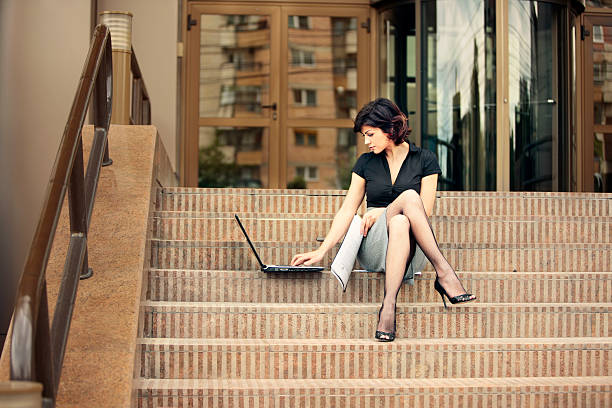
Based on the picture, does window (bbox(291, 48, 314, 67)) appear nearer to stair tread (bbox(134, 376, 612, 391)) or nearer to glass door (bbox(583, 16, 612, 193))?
glass door (bbox(583, 16, 612, 193))

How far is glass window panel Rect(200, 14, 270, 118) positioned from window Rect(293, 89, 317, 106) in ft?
1.03

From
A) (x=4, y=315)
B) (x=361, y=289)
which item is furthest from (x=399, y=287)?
(x=4, y=315)

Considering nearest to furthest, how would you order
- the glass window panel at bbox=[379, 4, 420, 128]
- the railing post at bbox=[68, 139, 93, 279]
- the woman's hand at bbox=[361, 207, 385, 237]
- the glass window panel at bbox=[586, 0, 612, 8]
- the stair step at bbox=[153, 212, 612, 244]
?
the railing post at bbox=[68, 139, 93, 279] < the woman's hand at bbox=[361, 207, 385, 237] < the stair step at bbox=[153, 212, 612, 244] < the glass window panel at bbox=[379, 4, 420, 128] < the glass window panel at bbox=[586, 0, 612, 8]

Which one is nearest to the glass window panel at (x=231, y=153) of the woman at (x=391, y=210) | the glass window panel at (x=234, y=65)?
the glass window panel at (x=234, y=65)

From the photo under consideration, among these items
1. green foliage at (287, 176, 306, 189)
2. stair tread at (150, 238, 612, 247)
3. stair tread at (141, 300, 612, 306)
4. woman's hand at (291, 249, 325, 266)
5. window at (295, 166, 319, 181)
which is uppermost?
window at (295, 166, 319, 181)

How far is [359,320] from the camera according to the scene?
3451mm

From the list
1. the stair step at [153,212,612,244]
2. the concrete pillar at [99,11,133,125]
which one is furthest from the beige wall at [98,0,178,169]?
the stair step at [153,212,612,244]

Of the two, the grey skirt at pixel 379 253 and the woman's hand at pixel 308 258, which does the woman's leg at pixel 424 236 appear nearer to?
the grey skirt at pixel 379 253

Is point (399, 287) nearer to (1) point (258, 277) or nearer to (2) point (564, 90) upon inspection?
(1) point (258, 277)

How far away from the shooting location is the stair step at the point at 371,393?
2961mm

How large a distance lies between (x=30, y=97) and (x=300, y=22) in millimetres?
2991

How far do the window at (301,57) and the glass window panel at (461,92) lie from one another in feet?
4.55

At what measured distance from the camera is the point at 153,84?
762 cm

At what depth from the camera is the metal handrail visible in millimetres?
1950
